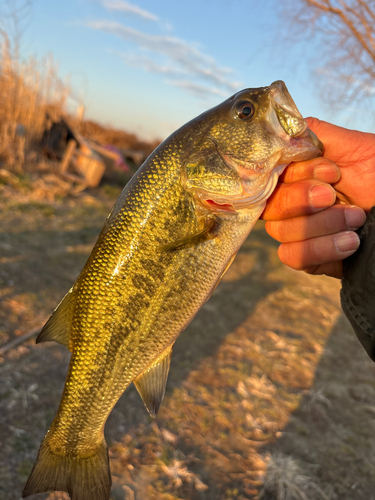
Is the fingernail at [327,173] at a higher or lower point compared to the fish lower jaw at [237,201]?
higher

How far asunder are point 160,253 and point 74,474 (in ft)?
4.23

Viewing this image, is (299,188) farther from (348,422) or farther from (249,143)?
(348,422)

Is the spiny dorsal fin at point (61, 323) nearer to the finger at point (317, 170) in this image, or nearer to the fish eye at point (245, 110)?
the fish eye at point (245, 110)

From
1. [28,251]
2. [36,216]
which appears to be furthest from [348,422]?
[36,216]

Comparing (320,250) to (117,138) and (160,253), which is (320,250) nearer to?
(160,253)

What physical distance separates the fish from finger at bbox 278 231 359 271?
542mm

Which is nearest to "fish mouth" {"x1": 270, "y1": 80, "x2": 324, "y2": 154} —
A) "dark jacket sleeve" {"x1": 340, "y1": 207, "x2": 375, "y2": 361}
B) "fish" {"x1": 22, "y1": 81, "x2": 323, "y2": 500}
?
"fish" {"x1": 22, "y1": 81, "x2": 323, "y2": 500}

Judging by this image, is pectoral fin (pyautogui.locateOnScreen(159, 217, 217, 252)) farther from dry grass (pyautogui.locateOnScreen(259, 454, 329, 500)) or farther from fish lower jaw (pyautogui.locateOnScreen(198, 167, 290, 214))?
dry grass (pyautogui.locateOnScreen(259, 454, 329, 500))

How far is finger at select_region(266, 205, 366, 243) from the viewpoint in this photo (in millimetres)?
2006

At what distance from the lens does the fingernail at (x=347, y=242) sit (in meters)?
1.94

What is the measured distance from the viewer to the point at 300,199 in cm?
201

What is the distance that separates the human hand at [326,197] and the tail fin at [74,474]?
1.71m

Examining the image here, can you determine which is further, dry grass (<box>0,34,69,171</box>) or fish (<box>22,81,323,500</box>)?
dry grass (<box>0,34,69,171</box>)

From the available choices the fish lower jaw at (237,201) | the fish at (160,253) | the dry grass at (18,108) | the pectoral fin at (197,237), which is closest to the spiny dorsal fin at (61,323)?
the fish at (160,253)
